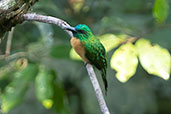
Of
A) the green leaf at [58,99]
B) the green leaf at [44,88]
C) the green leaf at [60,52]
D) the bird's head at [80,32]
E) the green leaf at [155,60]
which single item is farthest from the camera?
the green leaf at [60,52]

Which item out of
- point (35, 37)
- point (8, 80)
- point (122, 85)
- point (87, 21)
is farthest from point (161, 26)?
point (122, 85)

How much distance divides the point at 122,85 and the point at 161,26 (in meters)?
1.51

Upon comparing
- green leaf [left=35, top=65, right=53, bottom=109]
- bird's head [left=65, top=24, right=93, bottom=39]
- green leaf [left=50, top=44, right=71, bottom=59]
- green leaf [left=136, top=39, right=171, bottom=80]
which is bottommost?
green leaf [left=136, top=39, right=171, bottom=80]

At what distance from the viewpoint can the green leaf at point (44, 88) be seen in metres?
1.91

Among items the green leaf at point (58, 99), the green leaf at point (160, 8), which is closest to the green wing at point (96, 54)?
the green leaf at point (160, 8)

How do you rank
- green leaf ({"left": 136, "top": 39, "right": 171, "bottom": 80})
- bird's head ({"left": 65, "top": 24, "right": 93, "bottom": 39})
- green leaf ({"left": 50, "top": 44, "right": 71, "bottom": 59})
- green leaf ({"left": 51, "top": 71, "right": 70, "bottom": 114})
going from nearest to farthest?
bird's head ({"left": 65, "top": 24, "right": 93, "bottom": 39}) → green leaf ({"left": 136, "top": 39, "right": 171, "bottom": 80}) → green leaf ({"left": 51, "top": 71, "right": 70, "bottom": 114}) → green leaf ({"left": 50, "top": 44, "right": 71, "bottom": 59})

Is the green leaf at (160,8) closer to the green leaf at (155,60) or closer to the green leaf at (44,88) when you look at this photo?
the green leaf at (155,60)

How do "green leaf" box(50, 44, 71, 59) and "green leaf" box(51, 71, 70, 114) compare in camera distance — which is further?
"green leaf" box(50, 44, 71, 59)

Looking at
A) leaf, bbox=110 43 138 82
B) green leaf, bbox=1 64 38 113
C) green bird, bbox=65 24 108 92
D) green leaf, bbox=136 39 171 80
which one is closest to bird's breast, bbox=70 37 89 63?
green bird, bbox=65 24 108 92

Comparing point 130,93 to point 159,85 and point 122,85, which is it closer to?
point 122,85

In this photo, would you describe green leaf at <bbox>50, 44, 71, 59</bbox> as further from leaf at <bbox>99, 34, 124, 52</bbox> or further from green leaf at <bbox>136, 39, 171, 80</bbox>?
green leaf at <bbox>136, 39, 171, 80</bbox>

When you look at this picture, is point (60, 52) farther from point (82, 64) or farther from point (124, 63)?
point (124, 63)

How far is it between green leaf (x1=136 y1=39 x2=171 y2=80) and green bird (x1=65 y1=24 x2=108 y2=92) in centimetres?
21

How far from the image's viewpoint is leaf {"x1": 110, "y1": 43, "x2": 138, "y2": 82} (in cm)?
164
